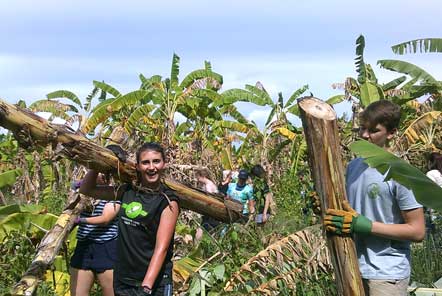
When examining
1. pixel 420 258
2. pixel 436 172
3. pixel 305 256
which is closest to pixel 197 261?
pixel 305 256

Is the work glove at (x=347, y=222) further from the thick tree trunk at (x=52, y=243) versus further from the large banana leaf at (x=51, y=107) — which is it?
the large banana leaf at (x=51, y=107)

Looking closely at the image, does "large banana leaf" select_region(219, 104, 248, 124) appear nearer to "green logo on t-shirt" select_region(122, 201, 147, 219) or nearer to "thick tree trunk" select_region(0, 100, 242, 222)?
"thick tree trunk" select_region(0, 100, 242, 222)

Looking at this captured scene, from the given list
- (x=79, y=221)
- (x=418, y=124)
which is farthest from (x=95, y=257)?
(x=418, y=124)

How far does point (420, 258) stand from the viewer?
325 inches

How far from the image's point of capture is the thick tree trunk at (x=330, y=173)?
13.9 ft

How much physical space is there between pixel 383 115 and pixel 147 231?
5.82 ft

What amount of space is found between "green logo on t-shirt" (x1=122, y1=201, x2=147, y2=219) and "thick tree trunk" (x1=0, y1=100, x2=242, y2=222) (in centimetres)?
73

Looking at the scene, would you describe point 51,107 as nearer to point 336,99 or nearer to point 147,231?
point 336,99

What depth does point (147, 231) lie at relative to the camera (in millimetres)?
5145

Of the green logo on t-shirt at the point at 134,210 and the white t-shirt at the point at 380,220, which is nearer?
the white t-shirt at the point at 380,220

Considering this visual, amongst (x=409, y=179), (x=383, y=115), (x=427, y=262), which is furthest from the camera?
(x=427, y=262)

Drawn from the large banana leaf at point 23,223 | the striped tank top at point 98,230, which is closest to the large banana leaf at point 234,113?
the large banana leaf at point 23,223

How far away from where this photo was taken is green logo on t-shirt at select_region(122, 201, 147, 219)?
16.9 ft

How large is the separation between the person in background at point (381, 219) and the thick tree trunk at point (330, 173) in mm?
76
